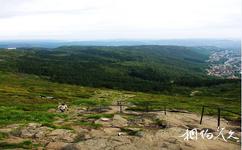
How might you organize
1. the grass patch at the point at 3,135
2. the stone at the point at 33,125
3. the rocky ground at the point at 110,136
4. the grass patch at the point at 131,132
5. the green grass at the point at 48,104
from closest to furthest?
the rocky ground at the point at 110,136 < the grass patch at the point at 3,135 < the grass patch at the point at 131,132 < the stone at the point at 33,125 < the green grass at the point at 48,104

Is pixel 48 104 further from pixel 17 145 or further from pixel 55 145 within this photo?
pixel 55 145

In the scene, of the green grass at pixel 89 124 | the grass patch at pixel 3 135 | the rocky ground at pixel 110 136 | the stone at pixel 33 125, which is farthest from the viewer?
the green grass at pixel 89 124

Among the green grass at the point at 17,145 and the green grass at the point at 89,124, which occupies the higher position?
the green grass at the point at 17,145

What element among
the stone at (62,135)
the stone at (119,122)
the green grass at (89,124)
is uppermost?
the stone at (62,135)

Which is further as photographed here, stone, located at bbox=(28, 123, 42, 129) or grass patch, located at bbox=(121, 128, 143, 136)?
stone, located at bbox=(28, 123, 42, 129)

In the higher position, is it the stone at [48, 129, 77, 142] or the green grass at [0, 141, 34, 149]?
the green grass at [0, 141, 34, 149]

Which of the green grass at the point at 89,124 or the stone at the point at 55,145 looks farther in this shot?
the green grass at the point at 89,124

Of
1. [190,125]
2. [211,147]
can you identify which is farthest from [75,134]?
[190,125]

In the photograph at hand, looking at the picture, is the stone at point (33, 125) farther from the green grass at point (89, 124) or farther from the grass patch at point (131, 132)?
the grass patch at point (131, 132)

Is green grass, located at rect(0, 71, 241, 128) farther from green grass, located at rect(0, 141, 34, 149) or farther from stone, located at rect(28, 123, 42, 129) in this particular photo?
green grass, located at rect(0, 141, 34, 149)

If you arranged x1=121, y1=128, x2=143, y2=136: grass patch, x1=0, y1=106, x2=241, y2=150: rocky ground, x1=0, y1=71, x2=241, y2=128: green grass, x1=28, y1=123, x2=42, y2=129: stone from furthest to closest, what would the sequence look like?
x1=0, y1=71, x2=241, y2=128: green grass, x1=28, y1=123, x2=42, y2=129: stone, x1=121, y1=128, x2=143, y2=136: grass patch, x1=0, y1=106, x2=241, y2=150: rocky ground

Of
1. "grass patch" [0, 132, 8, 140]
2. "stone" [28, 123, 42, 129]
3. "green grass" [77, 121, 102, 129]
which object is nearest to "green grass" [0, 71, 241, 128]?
"green grass" [77, 121, 102, 129]

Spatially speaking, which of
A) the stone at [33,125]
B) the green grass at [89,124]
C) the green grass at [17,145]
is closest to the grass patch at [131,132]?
the green grass at [89,124]

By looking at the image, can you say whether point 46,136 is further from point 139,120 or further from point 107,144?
point 139,120
